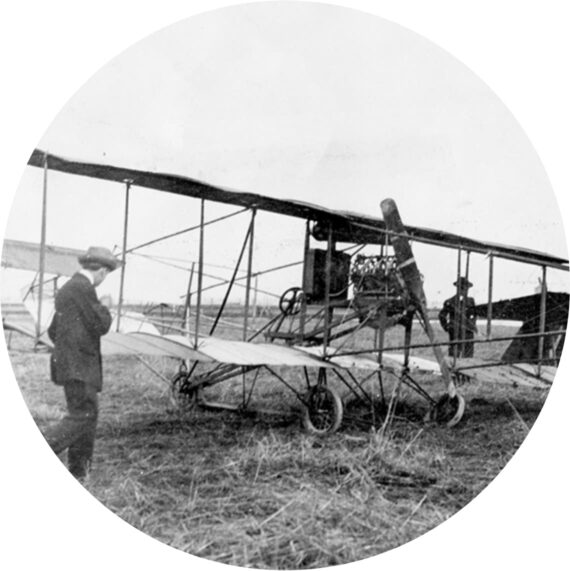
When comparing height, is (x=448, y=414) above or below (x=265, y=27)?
below

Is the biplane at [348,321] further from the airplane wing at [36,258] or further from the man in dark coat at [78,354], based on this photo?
the airplane wing at [36,258]

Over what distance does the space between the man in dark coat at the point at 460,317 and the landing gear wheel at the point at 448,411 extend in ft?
1.86

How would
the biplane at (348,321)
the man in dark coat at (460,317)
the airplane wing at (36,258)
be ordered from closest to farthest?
the airplane wing at (36,258), the biplane at (348,321), the man in dark coat at (460,317)

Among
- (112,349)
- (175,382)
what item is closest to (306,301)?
(175,382)

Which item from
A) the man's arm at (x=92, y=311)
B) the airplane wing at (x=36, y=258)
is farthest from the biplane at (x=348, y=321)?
the airplane wing at (x=36, y=258)

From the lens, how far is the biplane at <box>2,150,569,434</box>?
679 cm

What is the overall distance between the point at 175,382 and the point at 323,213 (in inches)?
113

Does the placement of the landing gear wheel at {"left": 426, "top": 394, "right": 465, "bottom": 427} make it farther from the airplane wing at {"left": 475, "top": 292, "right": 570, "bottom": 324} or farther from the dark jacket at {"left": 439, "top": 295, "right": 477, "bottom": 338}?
the airplane wing at {"left": 475, "top": 292, "right": 570, "bottom": 324}

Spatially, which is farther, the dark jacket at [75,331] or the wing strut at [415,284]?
the wing strut at [415,284]

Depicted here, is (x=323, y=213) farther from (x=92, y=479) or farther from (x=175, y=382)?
(x=92, y=479)

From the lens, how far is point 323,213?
25.0 feet

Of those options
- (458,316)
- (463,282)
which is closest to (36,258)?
→ (463,282)

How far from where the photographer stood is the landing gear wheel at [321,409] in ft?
25.1

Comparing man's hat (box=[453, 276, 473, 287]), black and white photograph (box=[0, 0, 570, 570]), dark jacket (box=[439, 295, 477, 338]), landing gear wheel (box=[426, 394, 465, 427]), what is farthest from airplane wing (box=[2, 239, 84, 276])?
dark jacket (box=[439, 295, 477, 338])
